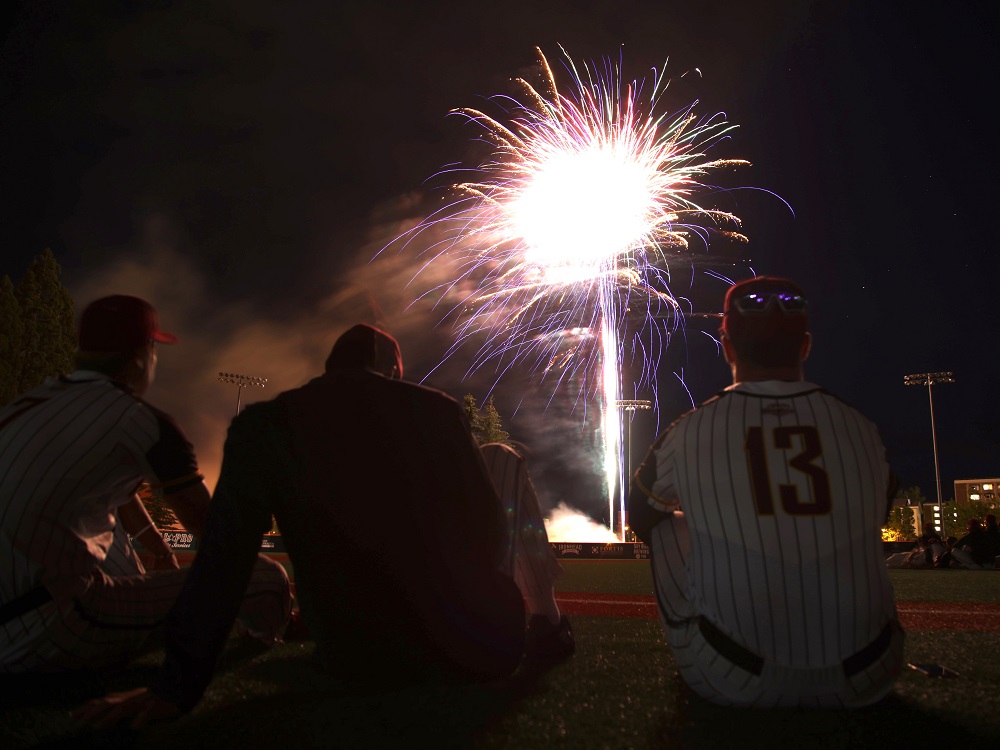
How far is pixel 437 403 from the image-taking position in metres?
2.30

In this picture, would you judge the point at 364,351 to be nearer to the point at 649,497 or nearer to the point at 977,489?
the point at 649,497

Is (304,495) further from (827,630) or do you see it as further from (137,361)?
(827,630)

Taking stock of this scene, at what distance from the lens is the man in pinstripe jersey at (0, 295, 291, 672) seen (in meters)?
2.56

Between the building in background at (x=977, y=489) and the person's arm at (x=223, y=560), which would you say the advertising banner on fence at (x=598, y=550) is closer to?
the person's arm at (x=223, y=560)

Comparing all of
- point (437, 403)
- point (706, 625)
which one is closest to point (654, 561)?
point (706, 625)

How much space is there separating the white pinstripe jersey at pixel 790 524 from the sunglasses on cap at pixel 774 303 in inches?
12.0

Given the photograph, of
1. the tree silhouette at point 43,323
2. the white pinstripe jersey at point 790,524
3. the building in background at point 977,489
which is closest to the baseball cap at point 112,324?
the white pinstripe jersey at point 790,524

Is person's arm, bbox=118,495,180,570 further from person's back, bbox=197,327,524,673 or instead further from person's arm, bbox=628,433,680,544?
person's arm, bbox=628,433,680,544

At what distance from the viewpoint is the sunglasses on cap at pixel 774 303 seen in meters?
2.43

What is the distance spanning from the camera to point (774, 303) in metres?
2.44

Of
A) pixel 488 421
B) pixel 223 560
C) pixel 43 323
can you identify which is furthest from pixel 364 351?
pixel 488 421

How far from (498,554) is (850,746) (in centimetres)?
117

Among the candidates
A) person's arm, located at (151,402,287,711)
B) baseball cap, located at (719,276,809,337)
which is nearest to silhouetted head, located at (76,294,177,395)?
person's arm, located at (151,402,287,711)

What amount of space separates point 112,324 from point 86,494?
0.69 metres
